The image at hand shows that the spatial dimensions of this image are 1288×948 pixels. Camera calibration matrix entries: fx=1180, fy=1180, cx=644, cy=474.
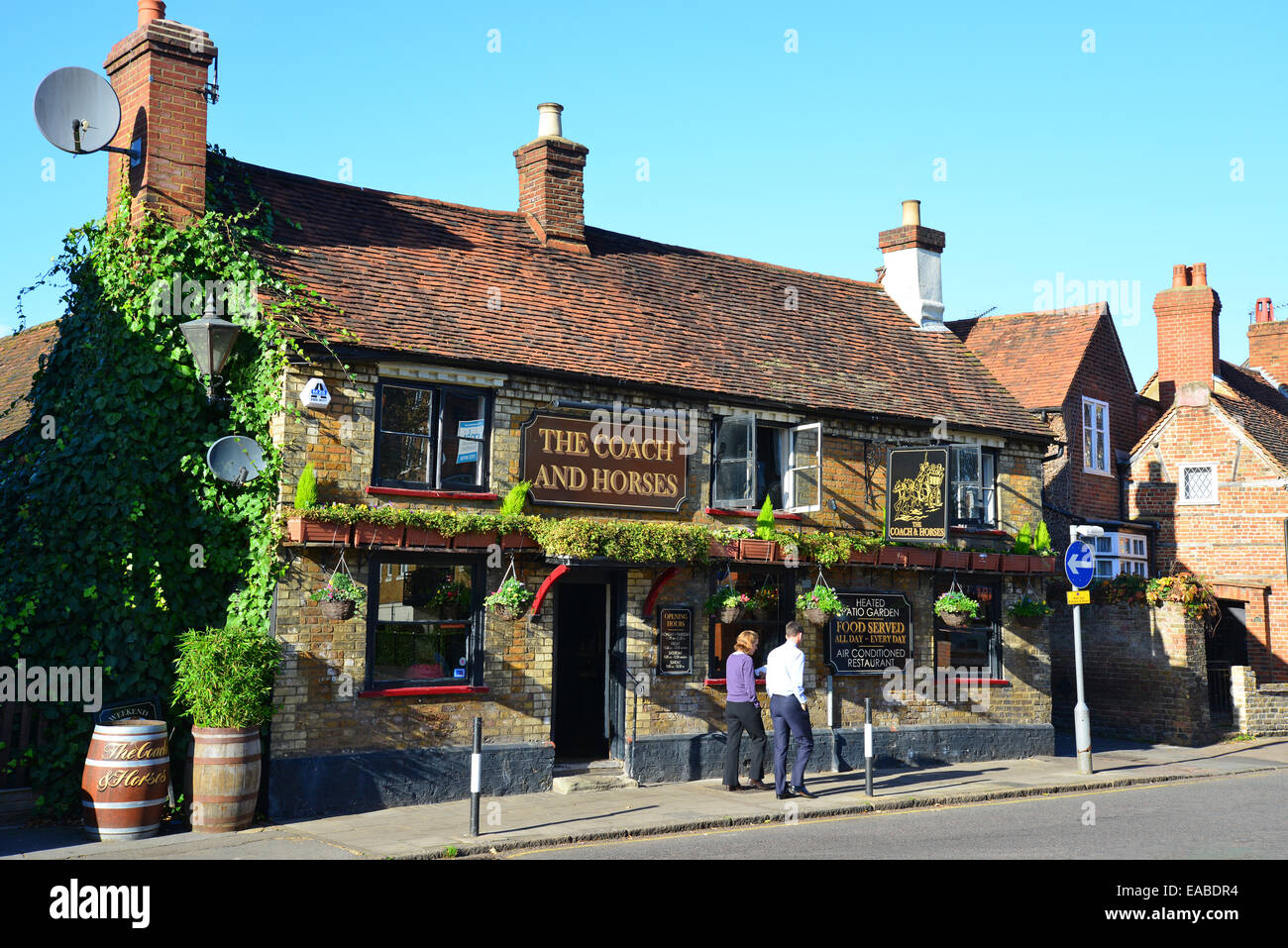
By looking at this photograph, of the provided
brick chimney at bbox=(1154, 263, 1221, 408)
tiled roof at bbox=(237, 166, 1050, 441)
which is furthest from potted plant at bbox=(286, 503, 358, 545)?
brick chimney at bbox=(1154, 263, 1221, 408)

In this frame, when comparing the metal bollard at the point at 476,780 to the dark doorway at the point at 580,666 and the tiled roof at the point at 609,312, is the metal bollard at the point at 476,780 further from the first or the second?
the tiled roof at the point at 609,312

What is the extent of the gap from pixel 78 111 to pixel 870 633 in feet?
40.0

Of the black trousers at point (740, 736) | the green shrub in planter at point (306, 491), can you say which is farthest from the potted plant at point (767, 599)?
the green shrub in planter at point (306, 491)

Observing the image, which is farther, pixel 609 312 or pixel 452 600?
pixel 609 312

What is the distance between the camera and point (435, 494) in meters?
13.8

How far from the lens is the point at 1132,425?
2667 cm

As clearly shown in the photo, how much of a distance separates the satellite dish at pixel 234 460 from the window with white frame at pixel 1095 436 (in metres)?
17.8

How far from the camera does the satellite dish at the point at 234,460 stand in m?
12.8

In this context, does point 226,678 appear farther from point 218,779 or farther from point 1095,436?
point 1095,436

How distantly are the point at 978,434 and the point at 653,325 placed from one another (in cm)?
563

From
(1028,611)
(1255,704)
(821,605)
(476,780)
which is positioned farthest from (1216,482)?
(476,780)

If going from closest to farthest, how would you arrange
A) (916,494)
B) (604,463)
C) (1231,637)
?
1. (604,463)
2. (916,494)
3. (1231,637)

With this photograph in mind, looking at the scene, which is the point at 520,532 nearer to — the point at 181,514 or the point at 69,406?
the point at 181,514
